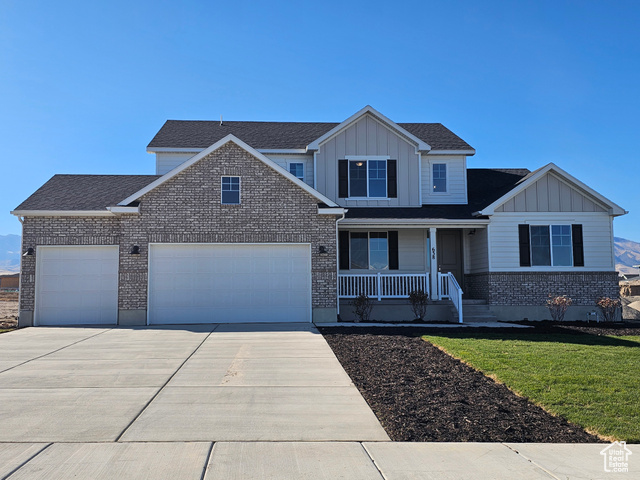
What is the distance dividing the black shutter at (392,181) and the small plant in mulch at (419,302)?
380 cm

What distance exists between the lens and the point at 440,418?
595cm

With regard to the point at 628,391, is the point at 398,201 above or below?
above

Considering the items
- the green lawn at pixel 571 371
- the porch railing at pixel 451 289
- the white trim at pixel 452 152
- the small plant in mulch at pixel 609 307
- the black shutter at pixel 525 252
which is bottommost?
the green lawn at pixel 571 371

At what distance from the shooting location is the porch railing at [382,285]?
16.9 metres

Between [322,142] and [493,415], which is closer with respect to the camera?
[493,415]

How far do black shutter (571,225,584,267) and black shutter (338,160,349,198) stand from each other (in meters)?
7.66

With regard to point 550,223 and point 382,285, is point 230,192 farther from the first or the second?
point 550,223

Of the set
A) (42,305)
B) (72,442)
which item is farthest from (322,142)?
(72,442)

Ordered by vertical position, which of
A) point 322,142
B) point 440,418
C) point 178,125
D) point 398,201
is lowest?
point 440,418

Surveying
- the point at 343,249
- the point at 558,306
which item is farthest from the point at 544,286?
the point at 343,249

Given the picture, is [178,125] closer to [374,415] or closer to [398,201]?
[398,201]

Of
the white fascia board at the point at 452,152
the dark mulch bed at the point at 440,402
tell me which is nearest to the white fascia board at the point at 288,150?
the white fascia board at the point at 452,152

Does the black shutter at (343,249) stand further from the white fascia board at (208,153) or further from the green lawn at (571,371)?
the green lawn at (571,371)

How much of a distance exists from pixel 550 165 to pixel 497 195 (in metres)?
2.18
